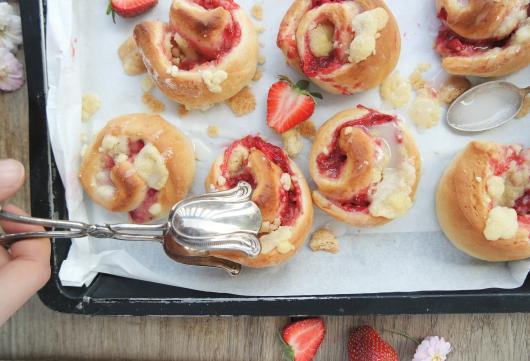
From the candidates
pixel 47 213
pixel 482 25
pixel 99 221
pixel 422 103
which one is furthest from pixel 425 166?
pixel 47 213

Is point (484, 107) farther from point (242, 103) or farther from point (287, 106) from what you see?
point (242, 103)

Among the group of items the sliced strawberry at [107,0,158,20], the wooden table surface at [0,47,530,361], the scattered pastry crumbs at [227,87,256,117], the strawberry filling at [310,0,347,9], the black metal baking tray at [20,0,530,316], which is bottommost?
the wooden table surface at [0,47,530,361]

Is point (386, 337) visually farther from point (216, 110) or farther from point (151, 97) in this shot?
point (151, 97)

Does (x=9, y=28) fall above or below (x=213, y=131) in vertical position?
above

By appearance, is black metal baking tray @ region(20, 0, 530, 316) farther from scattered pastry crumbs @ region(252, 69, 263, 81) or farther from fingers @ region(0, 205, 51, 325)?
scattered pastry crumbs @ region(252, 69, 263, 81)

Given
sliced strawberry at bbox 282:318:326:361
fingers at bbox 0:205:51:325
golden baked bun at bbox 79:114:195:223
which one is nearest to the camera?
fingers at bbox 0:205:51:325

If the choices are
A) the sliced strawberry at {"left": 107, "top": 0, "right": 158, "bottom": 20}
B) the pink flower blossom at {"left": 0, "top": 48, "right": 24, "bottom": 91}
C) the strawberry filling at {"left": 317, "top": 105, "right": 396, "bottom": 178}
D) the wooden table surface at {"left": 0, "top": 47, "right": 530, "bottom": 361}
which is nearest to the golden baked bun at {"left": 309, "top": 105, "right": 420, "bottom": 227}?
the strawberry filling at {"left": 317, "top": 105, "right": 396, "bottom": 178}

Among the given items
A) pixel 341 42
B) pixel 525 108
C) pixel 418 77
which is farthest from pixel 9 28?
pixel 525 108
